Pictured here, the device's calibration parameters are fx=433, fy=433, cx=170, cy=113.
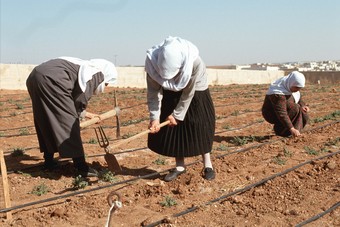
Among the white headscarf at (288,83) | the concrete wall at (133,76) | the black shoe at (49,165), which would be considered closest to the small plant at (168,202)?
the black shoe at (49,165)

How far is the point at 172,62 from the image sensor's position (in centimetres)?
326

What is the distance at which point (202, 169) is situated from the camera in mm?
4242

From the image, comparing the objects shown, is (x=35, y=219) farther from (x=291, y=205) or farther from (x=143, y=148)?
(x=143, y=148)

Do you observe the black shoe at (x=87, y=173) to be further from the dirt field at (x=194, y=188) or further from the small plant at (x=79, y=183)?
the small plant at (x=79, y=183)

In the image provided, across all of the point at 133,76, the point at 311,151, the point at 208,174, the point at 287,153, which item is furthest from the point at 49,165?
the point at 133,76

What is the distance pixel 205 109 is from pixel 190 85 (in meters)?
0.39

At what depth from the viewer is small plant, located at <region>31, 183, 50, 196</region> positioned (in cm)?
362

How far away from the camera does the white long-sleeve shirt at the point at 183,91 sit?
11.6 ft

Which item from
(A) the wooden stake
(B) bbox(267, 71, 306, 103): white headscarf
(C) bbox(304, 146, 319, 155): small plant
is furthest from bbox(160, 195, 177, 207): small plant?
(B) bbox(267, 71, 306, 103): white headscarf

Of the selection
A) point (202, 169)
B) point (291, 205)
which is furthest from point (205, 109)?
point (291, 205)

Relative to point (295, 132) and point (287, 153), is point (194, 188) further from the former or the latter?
point (295, 132)

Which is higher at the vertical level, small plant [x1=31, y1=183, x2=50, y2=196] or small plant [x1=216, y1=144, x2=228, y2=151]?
small plant [x1=31, y1=183, x2=50, y2=196]

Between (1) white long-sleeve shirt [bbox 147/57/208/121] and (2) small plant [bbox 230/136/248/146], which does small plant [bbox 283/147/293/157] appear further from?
(1) white long-sleeve shirt [bbox 147/57/208/121]

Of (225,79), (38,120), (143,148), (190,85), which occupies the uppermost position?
(190,85)
